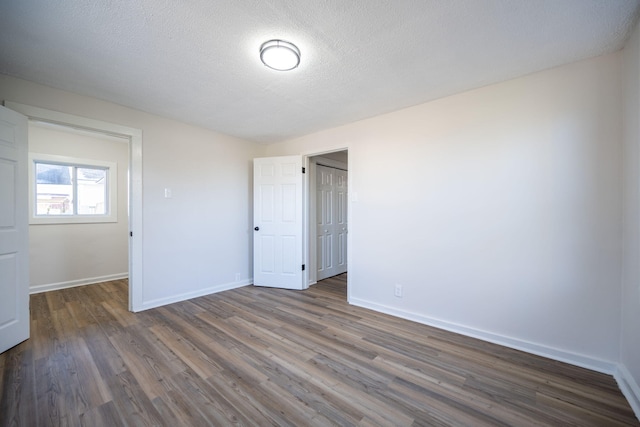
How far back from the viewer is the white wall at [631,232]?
1.56 m

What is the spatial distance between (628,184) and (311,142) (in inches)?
126

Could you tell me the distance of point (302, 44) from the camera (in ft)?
5.90

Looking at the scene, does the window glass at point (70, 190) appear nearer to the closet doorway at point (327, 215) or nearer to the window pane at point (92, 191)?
the window pane at point (92, 191)

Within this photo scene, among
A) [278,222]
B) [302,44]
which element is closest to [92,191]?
[278,222]

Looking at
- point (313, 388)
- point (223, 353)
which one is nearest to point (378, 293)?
point (313, 388)

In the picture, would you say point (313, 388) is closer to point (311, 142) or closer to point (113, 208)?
point (311, 142)

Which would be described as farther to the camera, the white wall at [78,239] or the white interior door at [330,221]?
the white interior door at [330,221]

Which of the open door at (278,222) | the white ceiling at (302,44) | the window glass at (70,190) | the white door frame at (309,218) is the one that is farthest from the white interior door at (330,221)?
the window glass at (70,190)

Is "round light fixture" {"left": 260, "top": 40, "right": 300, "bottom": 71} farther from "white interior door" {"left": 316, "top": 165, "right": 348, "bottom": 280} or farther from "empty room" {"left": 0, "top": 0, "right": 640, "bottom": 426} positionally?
"white interior door" {"left": 316, "top": 165, "right": 348, "bottom": 280}

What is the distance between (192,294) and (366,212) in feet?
8.60

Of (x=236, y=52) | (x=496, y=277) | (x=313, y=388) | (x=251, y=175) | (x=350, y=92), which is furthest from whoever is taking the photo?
(x=251, y=175)

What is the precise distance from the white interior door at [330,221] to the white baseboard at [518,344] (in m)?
1.75

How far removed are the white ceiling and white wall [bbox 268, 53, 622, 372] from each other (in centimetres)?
30

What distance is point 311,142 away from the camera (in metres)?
3.83
